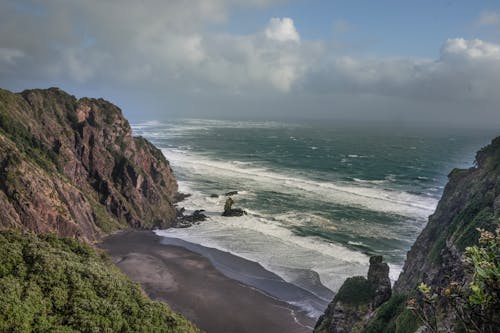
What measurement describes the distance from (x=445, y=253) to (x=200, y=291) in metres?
28.0

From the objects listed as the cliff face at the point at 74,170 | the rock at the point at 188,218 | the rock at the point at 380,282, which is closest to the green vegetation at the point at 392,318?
the rock at the point at 380,282

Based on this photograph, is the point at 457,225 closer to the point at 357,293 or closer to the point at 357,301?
the point at 357,293

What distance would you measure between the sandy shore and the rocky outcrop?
1018 centimetres

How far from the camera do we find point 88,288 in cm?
2269

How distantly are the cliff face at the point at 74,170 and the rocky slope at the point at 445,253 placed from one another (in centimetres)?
3398

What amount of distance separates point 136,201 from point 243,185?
118ft

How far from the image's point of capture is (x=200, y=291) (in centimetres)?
4119

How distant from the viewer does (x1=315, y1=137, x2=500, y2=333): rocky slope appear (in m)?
18.2

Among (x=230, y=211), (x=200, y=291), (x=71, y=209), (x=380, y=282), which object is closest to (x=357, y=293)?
(x=380, y=282)

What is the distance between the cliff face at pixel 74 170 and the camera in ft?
129

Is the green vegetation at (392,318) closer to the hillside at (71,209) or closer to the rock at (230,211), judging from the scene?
the hillside at (71,209)

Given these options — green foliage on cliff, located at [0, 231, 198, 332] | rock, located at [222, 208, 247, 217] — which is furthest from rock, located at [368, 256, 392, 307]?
rock, located at [222, 208, 247, 217]

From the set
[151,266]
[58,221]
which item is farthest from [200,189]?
[58,221]

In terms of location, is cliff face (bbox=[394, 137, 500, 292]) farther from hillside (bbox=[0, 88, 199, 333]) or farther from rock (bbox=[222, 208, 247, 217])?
rock (bbox=[222, 208, 247, 217])
